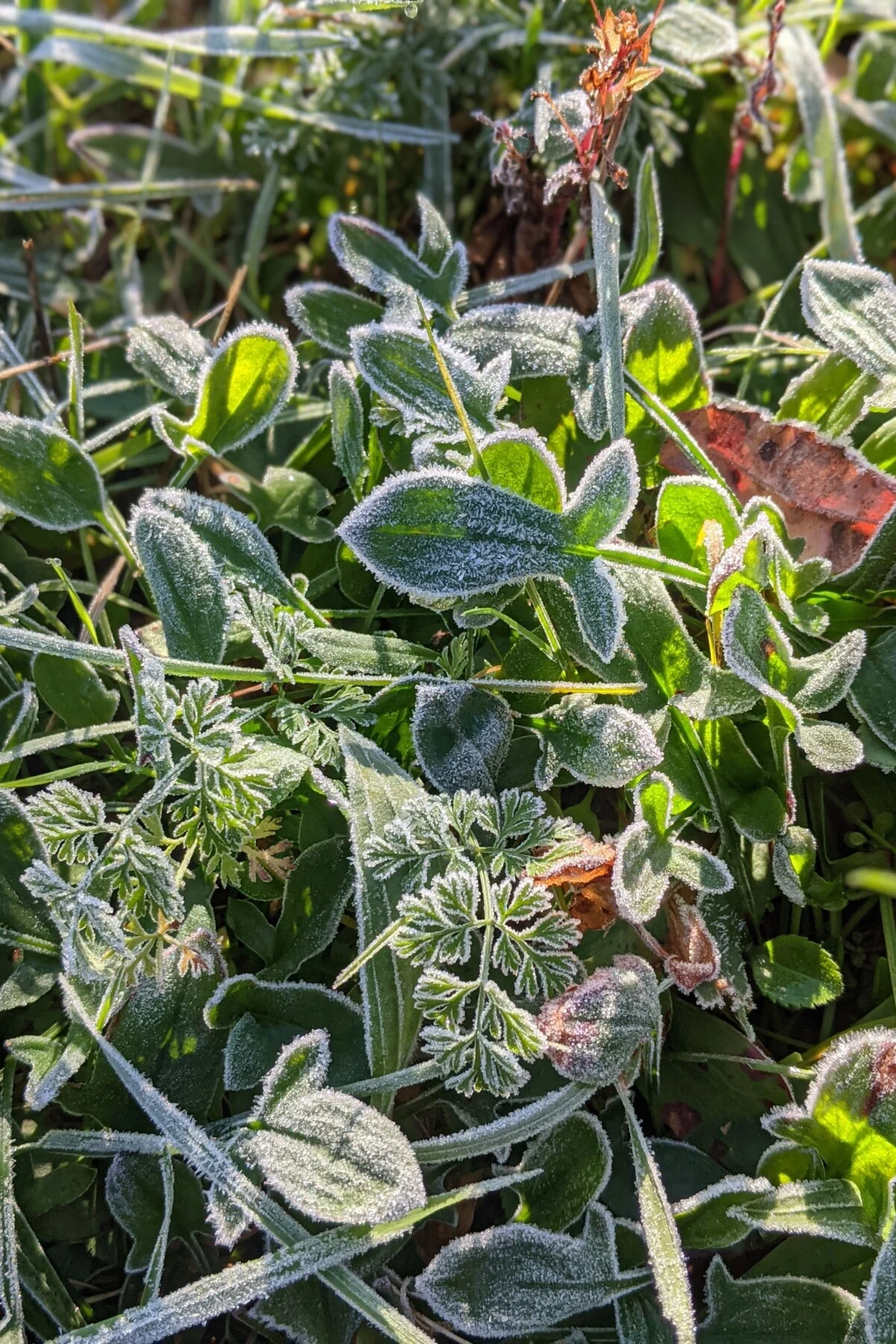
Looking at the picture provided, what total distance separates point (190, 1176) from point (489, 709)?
61 cm

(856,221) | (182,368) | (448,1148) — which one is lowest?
(448,1148)

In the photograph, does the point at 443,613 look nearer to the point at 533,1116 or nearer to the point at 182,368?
the point at 182,368

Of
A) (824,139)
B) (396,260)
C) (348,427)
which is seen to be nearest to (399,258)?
(396,260)

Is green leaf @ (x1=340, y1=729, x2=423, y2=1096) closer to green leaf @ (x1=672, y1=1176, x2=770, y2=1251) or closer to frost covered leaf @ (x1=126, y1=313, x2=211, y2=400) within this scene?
green leaf @ (x1=672, y1=1176, x2=770, y2=1251)

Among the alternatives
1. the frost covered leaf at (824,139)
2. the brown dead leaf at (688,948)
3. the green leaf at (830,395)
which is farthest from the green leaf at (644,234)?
the brown dead leaf at (688,948)

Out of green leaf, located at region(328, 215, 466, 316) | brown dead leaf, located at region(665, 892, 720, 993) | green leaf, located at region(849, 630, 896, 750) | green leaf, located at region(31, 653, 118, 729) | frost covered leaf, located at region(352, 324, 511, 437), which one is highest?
green leaf, located at region(328, 215, 466, 316)

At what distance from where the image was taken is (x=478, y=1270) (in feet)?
3.53

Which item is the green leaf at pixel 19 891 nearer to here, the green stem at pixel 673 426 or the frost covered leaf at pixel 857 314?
the green stem at pixel 673 426

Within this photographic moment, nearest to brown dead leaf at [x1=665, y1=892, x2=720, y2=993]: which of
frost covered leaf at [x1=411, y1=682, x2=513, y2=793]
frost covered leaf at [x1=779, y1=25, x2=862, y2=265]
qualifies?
frost covered leaf at [x1=411, y1=682, x2=513, y2=793]

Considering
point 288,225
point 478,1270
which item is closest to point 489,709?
point 478,1270

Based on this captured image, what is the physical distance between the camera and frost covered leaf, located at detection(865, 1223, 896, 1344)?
1.00 metres

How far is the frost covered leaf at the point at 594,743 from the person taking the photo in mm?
1096

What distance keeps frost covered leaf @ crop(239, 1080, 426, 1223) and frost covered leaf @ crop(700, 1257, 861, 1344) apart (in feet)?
1.13

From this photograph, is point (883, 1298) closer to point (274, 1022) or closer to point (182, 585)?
point (274, 1022)
